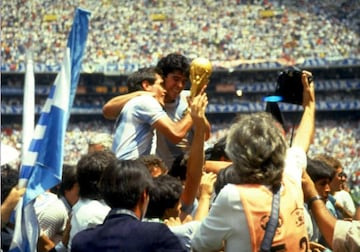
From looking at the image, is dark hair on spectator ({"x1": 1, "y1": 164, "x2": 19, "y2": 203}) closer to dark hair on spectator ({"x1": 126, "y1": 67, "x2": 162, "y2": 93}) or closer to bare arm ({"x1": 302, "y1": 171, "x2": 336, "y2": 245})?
dark hair on spectator ({"x1": 126, "y1": 67, "x2": 162, "y2": 93})

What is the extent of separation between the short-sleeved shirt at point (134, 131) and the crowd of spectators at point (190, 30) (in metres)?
37.0

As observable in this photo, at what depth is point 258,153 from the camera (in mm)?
3232

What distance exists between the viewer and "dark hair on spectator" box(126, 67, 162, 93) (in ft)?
16.9

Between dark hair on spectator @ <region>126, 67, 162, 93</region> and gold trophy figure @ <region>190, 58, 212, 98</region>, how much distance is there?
0.58m

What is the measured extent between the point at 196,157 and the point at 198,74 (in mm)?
423

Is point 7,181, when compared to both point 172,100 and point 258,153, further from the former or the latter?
point 258,153

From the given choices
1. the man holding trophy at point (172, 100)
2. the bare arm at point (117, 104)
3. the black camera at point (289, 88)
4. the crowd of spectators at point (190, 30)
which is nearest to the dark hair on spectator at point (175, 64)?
the man holding trophy at point (172, 100)

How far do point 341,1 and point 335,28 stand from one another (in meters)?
2.28

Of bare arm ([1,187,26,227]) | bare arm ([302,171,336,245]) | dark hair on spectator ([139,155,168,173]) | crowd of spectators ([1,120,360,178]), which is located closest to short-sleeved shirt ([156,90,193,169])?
dark hair on spectator ([139,155,168,173])

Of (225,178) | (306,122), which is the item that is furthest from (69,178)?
(306,122)

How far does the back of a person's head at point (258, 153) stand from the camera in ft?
10.6

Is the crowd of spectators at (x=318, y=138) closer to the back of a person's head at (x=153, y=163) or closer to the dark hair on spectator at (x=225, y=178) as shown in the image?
the back of a person's head at (x=153, y=163)

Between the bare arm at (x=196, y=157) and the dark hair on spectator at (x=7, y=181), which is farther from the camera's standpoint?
the dark hair on spectator at (x=7, y=181)

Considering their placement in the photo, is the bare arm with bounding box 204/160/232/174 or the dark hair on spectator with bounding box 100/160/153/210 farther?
the bare arm with bounding box 204/160/232/174
